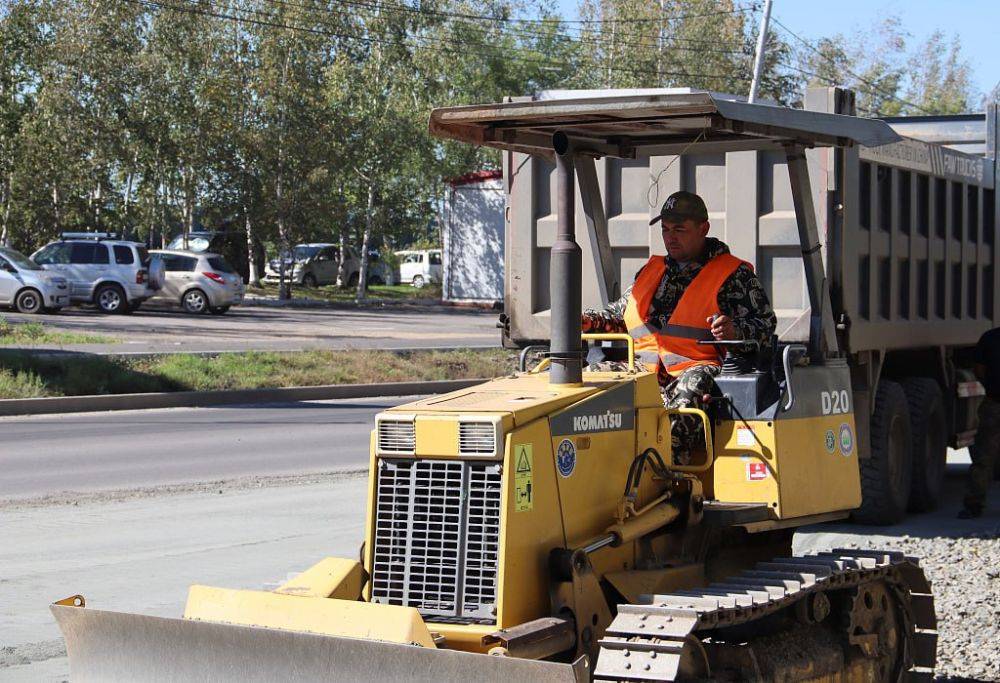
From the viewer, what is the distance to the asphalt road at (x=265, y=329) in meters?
28.8

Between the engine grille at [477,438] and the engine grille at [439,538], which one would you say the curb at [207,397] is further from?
the engine grille at [477,438]

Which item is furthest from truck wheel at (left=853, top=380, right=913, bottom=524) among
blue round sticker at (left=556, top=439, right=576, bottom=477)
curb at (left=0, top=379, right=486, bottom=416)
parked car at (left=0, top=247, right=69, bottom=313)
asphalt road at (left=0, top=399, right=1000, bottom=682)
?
parked car at (left=0, top=247, right=69, bottom=313)

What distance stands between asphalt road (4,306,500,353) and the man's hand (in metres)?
20.4

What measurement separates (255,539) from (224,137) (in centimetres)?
3998

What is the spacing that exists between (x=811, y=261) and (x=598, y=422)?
2.01 meters

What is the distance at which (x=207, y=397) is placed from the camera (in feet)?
73.9

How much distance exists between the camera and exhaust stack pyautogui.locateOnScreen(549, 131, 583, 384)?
17.7 ft

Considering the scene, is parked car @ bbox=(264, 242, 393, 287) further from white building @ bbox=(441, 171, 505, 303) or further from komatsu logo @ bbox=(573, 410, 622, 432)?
komatsu logo @ bbox=(573, 410, 622, 432)

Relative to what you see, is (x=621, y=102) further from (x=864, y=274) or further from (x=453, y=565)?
(x=864, y=274)

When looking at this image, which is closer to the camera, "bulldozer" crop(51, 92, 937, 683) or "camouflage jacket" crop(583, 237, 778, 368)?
"bulldozer" crop(51, 92, 937, 683)

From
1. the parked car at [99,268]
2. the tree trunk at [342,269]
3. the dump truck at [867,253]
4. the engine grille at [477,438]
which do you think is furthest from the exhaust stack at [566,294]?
the tree trunk at [342,269]

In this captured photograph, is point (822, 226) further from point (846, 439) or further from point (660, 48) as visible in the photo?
point (660, 48)

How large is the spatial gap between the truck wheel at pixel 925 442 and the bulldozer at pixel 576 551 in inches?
235

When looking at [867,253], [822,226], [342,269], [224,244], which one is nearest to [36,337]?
[867,253]
